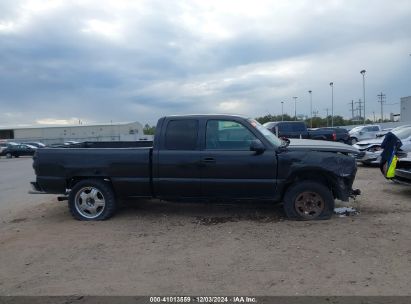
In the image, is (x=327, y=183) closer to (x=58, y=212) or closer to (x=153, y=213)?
(x=153, y=213)

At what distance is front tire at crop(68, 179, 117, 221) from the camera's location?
774 centimetres

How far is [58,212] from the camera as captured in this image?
8750mm

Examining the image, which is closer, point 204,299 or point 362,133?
point 204,299

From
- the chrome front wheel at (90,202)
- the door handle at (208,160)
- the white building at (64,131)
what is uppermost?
the white building at (64,131)

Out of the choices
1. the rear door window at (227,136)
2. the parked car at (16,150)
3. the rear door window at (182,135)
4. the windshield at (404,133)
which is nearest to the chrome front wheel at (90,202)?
the rear door window at (182,135)

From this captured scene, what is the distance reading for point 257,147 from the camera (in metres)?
7.11

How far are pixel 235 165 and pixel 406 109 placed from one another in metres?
47.3

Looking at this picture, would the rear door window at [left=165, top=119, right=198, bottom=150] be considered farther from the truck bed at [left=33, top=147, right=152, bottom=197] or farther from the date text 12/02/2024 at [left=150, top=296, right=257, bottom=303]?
the date text 12/02/2024 at [left=150, top=296, right=257, bottom=303]

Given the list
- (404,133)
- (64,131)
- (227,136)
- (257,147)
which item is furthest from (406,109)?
(64,131)

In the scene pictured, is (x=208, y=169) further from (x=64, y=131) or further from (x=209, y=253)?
(x=64, y=131)

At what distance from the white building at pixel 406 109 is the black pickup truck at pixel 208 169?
4541 centimetres

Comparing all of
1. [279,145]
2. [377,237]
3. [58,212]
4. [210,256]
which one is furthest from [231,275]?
[58,212]

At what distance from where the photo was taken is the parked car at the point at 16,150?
44188 mm

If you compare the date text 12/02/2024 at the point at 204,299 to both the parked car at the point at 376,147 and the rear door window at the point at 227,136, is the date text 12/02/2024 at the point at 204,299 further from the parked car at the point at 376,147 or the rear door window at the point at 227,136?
the parked car at the point at 376,147
